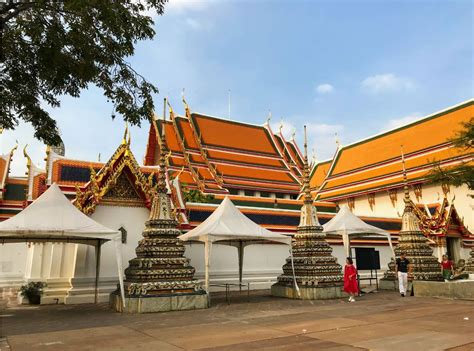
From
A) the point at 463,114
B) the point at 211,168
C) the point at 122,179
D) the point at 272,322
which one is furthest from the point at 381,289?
the point at 463,114

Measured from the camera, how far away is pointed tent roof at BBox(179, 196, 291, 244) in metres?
11.1

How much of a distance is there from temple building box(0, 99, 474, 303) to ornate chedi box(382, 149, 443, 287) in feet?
11.6

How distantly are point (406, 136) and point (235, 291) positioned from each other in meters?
21.8

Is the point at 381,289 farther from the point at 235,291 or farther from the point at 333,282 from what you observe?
the point at 235,291

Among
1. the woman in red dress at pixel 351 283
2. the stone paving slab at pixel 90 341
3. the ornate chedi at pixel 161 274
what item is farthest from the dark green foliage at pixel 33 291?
the woman in red dress at pixel 351 283

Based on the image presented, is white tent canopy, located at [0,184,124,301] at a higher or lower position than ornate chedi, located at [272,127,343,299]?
higher

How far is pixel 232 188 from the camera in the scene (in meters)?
29.6

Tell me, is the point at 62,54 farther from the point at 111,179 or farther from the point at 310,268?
the point at 310,268

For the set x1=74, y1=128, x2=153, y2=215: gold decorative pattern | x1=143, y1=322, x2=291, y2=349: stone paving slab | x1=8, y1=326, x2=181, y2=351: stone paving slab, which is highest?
x1=74, y1=128, x2=153, y2=215: gold decorative pattern

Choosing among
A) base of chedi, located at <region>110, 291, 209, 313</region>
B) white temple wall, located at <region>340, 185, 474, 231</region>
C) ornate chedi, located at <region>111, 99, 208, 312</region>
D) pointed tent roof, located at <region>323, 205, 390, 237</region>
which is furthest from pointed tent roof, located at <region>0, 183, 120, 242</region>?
white temple wall, located at <region>340, 185, 474, 231</region>

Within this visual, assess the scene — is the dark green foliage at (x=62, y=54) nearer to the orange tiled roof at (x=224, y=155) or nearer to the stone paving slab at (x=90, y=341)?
the stone paving slab at (x=90, y=341)

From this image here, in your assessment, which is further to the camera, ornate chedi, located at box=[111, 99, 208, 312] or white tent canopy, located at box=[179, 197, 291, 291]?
white tent canopy, located at box=[179, 197, 291, 291]

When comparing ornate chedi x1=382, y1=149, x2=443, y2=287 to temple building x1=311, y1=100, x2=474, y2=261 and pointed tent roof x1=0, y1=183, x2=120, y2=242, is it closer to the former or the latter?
temple building x1=311, y1=100, x2=474, y2=261

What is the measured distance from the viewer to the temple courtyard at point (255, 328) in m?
5.94
